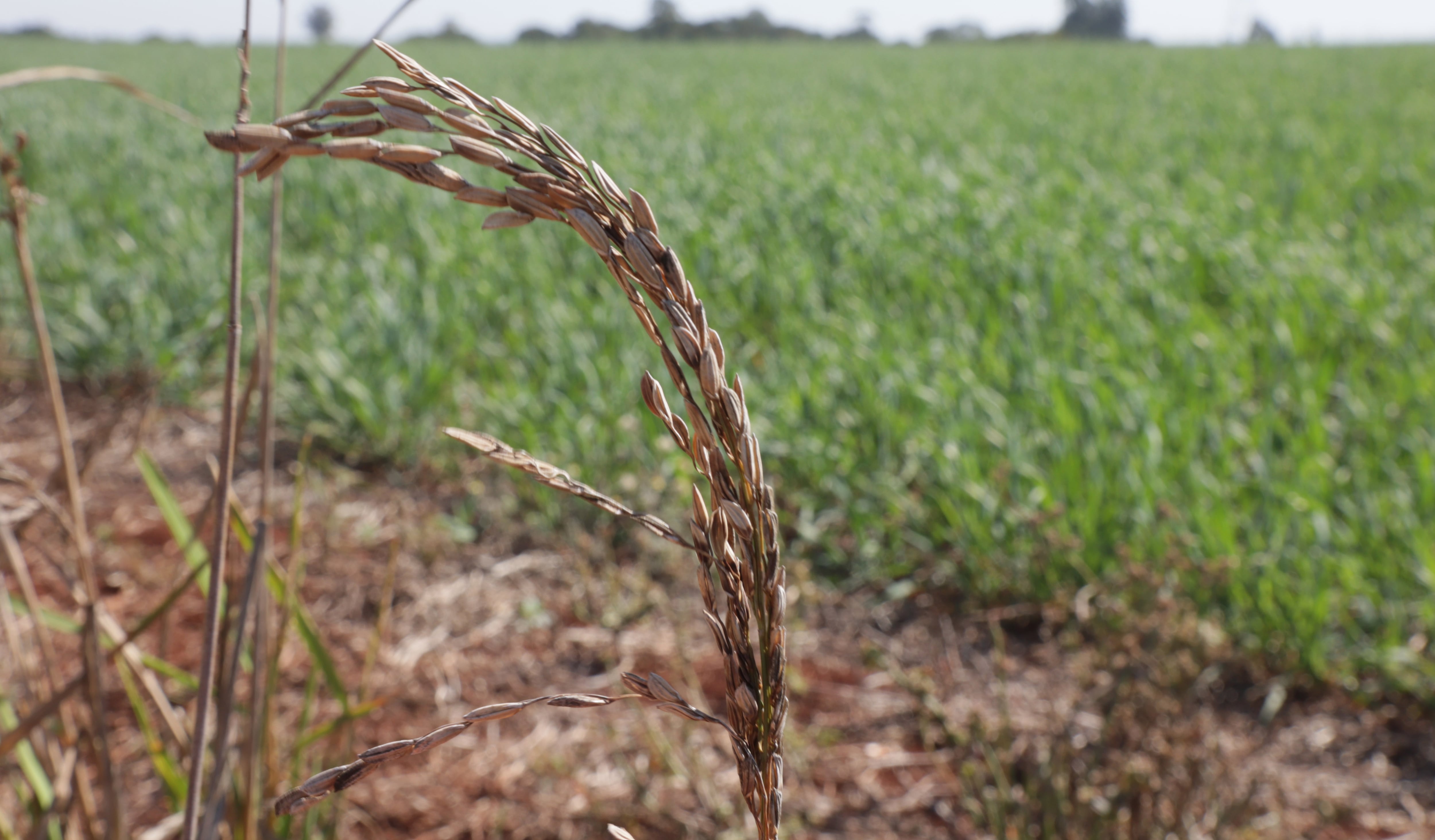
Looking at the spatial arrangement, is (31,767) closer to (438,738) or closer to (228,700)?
Answer: (228,700)

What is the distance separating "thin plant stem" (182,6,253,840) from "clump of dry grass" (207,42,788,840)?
143mm

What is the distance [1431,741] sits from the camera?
2.05m

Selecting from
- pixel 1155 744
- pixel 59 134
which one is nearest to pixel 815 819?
pixel 1155 744

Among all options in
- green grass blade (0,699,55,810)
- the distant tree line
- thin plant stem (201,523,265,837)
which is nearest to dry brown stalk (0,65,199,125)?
thin plant stem (201,523,265,837)

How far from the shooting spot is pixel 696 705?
1790mm

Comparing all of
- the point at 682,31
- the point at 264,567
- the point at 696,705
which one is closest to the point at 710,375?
the point at 264,567

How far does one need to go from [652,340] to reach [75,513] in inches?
31.9

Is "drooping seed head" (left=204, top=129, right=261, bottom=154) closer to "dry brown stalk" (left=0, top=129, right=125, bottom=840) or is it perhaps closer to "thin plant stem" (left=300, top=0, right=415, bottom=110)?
"thin plant stem" (left=300, top=0, right=415, bottom=110)

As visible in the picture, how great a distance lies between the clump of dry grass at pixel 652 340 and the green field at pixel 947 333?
Answer: 187 cm

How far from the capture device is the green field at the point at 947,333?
8.54ft

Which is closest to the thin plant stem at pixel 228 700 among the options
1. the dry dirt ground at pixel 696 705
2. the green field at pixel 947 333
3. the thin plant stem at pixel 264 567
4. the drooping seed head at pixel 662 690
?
the thin plant stem at pixel 264 567

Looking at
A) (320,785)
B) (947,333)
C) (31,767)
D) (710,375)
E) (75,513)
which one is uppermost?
(710,375)

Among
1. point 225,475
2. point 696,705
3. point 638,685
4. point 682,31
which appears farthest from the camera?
point 682,31

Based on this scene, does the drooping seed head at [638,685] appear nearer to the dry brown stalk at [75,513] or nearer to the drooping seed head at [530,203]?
the drooping seed head at [530,203]
